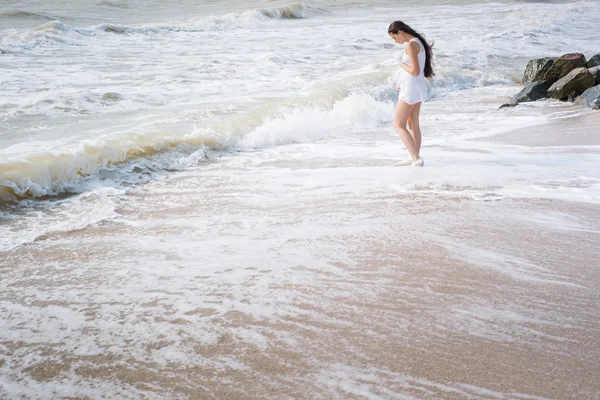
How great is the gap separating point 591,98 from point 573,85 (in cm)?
114

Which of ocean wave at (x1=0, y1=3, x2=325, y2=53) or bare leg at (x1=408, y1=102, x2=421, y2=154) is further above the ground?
ocean wave at (x1=0, y1=3, x2=325, y2=53)

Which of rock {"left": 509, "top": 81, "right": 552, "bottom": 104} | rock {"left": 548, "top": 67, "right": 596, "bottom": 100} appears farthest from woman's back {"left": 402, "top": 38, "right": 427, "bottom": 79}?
rock {"left": 548, "top": 67, "right": 596, "bottom": 100}

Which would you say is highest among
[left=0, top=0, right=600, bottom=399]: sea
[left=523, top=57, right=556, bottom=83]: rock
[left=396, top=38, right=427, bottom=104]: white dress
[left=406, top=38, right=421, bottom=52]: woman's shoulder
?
[left=406, top=38, right=421, bottom=52]: woman's shoulder

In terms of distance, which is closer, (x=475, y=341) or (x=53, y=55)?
(x=475, y=341)

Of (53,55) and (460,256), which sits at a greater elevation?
(53,55)

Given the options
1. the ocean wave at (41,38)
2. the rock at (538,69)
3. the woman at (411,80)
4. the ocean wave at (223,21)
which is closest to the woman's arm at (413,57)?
the woman at (411,80)

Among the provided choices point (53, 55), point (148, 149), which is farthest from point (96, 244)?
point (53, 55)

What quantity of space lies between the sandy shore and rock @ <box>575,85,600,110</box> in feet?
19.2

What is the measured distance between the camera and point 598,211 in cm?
481

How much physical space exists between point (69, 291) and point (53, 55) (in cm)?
1504

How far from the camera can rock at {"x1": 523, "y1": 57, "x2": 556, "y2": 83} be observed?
45.4 ft

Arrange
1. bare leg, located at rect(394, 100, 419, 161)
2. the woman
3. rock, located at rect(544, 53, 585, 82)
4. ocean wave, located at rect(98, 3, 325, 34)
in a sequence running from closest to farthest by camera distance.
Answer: the woman, bare leg, located at rect(394, 100, 419, 161), rock, located at rect(544, 53, 585, 82), ocean wave, located at rect(98, 3, 325, 34)

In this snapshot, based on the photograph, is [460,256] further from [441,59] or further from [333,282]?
[441,59]

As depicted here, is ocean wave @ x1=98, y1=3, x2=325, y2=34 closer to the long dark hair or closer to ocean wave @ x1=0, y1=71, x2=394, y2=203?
ocean wave @ x1=0, y1=71, x2=394, y2=203
